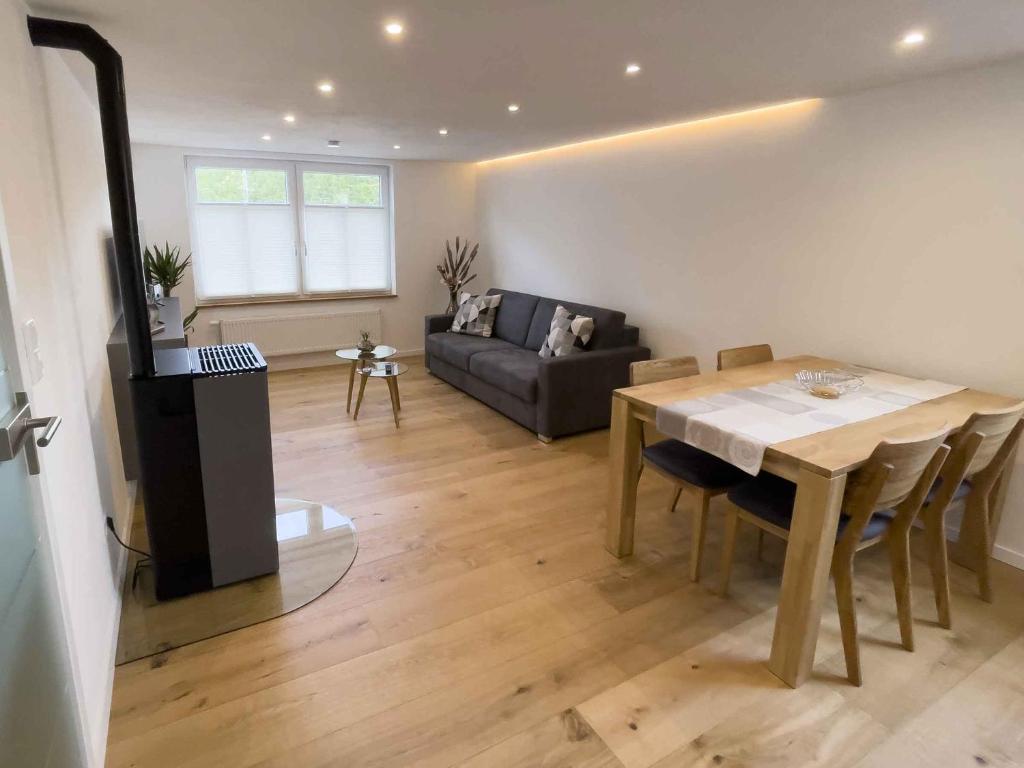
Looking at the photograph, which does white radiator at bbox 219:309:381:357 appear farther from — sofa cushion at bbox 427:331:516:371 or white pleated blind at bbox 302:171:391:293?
sofa cushion at bbox 427:331:516:371

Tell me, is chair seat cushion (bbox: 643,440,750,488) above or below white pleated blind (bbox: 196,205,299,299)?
below

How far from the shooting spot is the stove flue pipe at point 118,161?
1900 mm

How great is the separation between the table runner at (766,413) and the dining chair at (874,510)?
0.80 ft

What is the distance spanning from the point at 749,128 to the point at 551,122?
1243mm

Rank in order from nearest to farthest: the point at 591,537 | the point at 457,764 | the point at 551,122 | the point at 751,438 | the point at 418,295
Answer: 1. the point at 457,764
2. the point at 751,438
3. the point at 591,537
4. the point at 551,122
5. the point at 418,295

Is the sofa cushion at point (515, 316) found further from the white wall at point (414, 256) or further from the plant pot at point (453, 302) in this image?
the white wall at point (414, 256)

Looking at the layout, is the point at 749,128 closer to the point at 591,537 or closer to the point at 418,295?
the point at 591,537

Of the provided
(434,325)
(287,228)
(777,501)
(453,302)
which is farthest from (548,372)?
(287,228)

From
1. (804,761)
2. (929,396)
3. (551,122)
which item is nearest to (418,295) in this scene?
(551,122)

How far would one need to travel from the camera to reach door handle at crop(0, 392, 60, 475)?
3.56ft

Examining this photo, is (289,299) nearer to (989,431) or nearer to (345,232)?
(345,232)

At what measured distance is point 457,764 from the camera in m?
1.65

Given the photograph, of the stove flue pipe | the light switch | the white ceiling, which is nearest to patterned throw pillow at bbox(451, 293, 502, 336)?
the white ceiling

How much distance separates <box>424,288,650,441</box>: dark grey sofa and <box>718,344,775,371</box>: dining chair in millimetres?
1176
